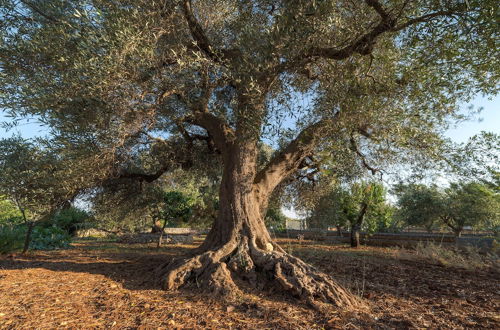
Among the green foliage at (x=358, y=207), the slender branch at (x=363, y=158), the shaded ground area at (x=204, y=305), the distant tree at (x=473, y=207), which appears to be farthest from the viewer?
the distant tree at (x=473, y=207)

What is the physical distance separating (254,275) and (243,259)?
16.7 inches

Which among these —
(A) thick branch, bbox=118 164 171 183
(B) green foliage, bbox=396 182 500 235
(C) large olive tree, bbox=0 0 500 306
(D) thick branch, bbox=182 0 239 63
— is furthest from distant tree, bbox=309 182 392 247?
(D) thick branch, bbox=182 0 239 63

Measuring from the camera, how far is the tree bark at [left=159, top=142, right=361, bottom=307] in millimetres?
4598

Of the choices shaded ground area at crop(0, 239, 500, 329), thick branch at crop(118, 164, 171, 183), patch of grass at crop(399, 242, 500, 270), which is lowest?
shaded ground area at crop(0, 239, 500, 329)

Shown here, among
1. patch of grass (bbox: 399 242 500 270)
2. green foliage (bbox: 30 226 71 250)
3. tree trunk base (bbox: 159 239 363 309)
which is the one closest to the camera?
tree trunk base (bbox: 159 239 363 309)

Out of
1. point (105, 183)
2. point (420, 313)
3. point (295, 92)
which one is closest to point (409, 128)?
point (295, 92)

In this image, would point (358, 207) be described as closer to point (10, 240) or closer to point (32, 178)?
point (32, 178)

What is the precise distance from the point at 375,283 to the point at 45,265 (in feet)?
28.0

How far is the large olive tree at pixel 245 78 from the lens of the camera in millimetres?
4754

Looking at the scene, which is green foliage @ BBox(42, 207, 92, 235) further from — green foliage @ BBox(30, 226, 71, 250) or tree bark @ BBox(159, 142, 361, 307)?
tree bark @ BBox(159, 142, 361, 307)

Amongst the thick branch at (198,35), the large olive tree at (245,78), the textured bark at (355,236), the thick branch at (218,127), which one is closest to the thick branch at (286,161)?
the large olive tree at (245,78)

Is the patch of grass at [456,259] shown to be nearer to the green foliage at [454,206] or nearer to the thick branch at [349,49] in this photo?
the thick branch at [349,49]

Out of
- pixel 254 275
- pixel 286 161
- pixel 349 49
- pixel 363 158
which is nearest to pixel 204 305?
pixel 254 275

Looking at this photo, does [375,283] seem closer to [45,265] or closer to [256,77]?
[256,77]
